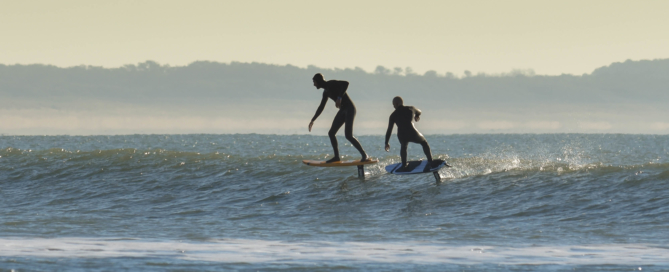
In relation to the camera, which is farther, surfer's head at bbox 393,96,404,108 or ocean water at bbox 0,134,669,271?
surfer's head at bbox 393,96,404,108

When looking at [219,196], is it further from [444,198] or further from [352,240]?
[352,240]

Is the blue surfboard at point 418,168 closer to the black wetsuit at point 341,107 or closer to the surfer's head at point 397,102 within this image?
the black wetsuit at point 341,107

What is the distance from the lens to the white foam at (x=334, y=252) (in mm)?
8227

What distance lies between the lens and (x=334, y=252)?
8.83 metres

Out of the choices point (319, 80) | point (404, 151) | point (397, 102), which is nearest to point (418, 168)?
point (404, 151)

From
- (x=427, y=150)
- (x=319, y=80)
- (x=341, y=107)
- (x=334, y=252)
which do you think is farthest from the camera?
(x=341, y=107)

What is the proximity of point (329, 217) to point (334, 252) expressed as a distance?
4087 mm

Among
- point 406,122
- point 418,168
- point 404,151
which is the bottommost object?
point 418,168

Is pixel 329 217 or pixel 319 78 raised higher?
pixel 319 78

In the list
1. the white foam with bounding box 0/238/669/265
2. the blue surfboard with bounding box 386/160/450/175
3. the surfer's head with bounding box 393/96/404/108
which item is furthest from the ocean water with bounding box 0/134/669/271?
the surfer's head with bounding box 393/96/404/108

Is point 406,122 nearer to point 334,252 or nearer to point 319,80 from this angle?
point 319,80

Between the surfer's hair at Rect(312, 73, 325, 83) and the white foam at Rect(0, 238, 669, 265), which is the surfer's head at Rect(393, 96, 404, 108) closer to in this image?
the surfer's hair at Rect(312, 73, 325, 83)

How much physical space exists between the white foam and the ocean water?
15 millimetres

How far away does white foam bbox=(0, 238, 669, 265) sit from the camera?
324 inches
